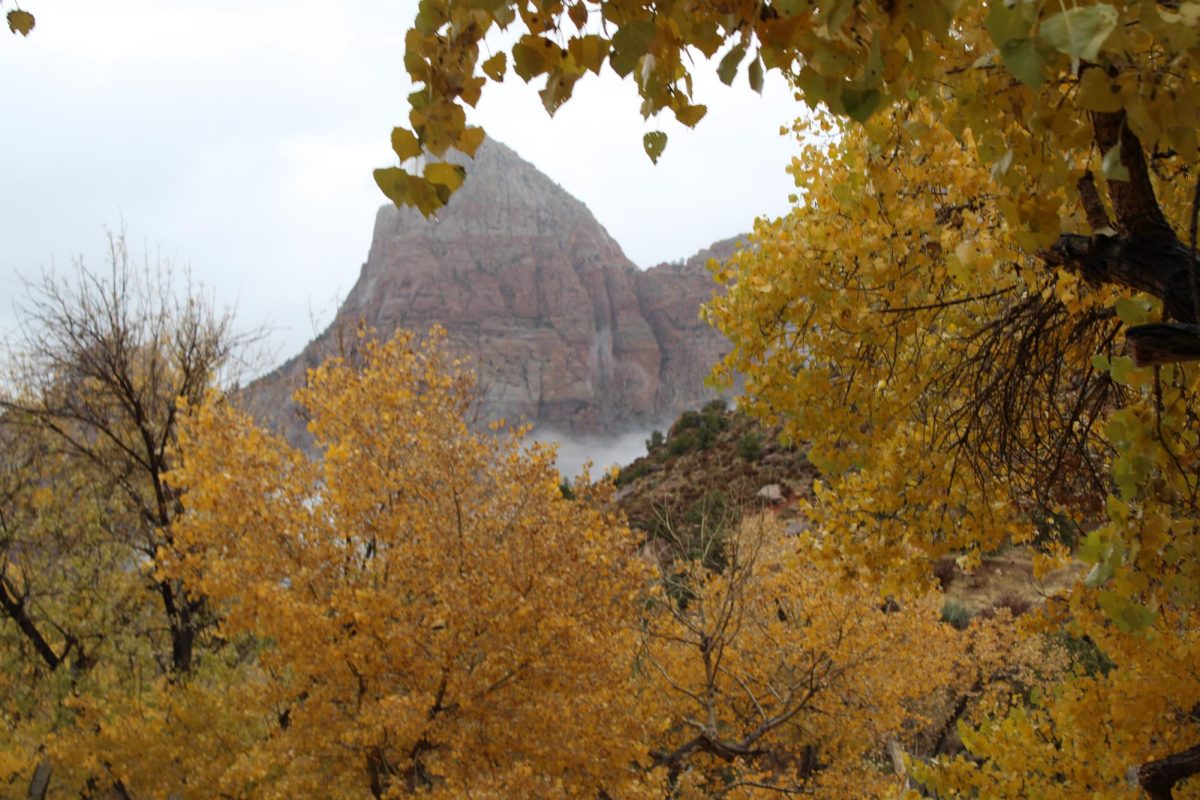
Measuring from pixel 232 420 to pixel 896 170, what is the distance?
28.4 ft

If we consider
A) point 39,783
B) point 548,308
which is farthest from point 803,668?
point 548,308

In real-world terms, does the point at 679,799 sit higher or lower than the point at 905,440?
lower

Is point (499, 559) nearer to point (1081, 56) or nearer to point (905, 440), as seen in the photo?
point (905, 440)

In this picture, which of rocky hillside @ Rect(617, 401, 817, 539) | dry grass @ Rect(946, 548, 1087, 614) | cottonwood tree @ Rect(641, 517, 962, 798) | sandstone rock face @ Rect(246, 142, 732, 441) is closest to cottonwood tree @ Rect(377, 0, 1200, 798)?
cottonwood tree @ Rect(641, 517, 962, 798)

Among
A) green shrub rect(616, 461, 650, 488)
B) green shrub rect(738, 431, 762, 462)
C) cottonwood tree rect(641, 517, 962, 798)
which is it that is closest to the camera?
cottonwood tree rect(641, 517, 962, 798)

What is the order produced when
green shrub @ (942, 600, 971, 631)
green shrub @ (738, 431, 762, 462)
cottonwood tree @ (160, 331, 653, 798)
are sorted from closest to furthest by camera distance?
cottonwood tree @ (160, 331, 653, 798), green shrub @ (942, 600, 971, 631), green shrub @ (738, 431, 762, 462)

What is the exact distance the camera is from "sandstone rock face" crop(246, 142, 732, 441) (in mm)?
100750

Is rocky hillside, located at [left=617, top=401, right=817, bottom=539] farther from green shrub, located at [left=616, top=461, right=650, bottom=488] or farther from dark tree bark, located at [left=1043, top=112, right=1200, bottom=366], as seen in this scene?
dark tree bark, located at [left=1043, top=112, right=1200, bottom=366]

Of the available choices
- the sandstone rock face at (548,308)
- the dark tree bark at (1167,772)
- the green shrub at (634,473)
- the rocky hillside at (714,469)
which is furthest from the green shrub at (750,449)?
the sandstone rock face at (548,308)

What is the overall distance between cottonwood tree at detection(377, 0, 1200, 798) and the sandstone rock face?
88955 mm

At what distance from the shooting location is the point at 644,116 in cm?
166

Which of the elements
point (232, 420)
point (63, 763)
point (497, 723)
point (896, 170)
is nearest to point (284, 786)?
point (497, 723)

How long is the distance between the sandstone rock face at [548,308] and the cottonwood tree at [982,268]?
89.0m

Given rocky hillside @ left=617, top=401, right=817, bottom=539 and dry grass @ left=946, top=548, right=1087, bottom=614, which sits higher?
rocky hillside @ left=617, top=401, right=817, bottom=539
